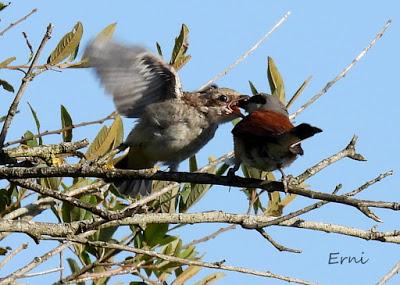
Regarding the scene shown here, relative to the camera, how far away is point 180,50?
441cm

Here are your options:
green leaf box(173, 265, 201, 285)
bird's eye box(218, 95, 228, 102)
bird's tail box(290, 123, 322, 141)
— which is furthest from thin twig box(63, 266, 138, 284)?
bird's eye box(218, 95, 228, 102)

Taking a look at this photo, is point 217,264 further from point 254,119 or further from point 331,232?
point 254,119

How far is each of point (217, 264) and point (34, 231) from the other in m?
0.68

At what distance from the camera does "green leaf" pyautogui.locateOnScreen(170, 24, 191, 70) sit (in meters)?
4.27

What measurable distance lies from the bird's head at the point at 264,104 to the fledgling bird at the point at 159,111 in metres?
0.32

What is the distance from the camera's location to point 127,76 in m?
5.79

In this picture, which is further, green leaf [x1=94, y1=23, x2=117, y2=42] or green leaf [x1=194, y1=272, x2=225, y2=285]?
green leaf [x1=94, y1=23, x2=117, y2=42]

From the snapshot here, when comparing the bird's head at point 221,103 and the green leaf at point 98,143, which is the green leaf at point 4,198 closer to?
the green leaf at point 98,143

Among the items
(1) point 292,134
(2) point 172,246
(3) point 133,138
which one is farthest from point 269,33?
(3) point 133,138

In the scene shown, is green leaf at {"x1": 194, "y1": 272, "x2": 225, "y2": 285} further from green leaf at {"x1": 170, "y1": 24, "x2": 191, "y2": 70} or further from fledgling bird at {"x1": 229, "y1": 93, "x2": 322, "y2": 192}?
green leaf at {"x1": 170, "y1": 24, "x2": 191, "y2": 70}

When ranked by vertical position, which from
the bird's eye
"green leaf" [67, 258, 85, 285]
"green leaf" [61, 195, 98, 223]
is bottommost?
"green leaf" [67, 258, 85, 285]

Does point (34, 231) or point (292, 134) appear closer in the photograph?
point (34, 231)

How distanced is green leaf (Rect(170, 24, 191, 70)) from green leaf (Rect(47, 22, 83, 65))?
0.72 meters

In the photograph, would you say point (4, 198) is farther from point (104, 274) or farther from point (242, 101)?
point (242, 101)
